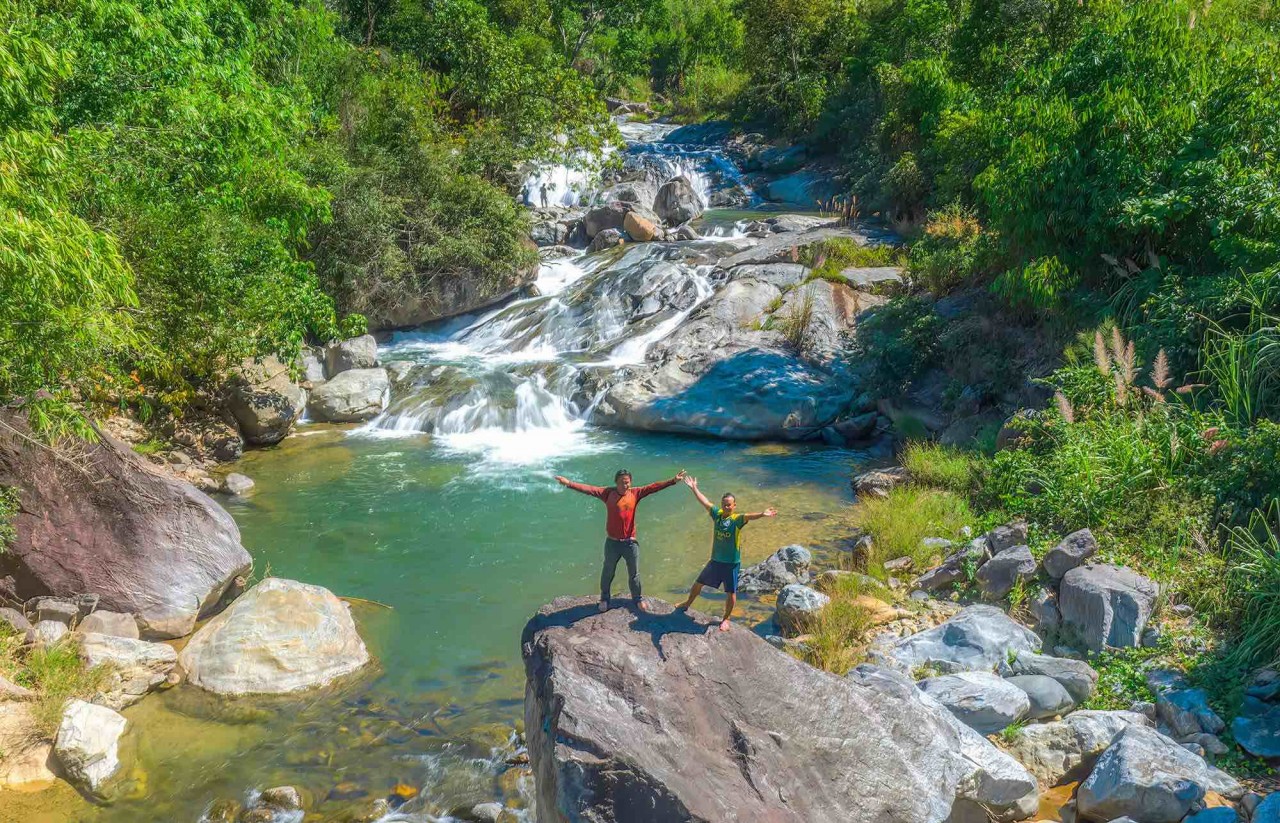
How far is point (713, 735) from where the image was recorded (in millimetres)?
5492

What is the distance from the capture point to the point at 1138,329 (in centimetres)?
1109

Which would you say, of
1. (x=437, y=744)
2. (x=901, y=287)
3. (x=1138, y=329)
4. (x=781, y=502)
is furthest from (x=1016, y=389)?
(x=437, y=744)

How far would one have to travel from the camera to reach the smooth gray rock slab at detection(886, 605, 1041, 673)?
746cm

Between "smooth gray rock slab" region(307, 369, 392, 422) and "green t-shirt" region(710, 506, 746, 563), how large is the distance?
1228cm

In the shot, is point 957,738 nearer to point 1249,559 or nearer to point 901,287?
point 1249,559

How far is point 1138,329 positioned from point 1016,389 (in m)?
2.95

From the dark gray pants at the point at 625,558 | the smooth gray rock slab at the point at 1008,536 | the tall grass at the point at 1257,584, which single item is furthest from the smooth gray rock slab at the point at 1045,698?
the dark gray pants at the point at 625,558

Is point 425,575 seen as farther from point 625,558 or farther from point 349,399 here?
point 349,399

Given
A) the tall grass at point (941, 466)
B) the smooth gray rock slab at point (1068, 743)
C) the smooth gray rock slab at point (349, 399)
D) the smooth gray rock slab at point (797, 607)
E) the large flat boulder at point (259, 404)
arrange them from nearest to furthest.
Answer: the smooth gray rock slab at point (1068, 743) → the smooth gray rock slab at point (797, 607) → the tall grass at point (941, 466) → the large flat boulder at point (259, 404) → the smooth gray rock slab at point (349, 399)

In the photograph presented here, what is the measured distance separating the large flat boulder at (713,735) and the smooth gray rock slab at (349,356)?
14126mm

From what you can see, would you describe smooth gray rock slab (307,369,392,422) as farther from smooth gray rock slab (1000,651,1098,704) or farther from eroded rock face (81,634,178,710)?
smooth gray rock slab (1000,651,1098,704)

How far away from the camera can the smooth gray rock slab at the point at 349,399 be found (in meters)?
17.4

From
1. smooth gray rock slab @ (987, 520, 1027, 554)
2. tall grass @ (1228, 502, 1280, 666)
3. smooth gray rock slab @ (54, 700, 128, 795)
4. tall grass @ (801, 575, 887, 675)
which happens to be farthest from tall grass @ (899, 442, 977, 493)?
smooth gray rock slab @ (54, 700, 128, 795)

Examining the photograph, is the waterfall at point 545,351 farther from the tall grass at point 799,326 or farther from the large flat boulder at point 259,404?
the tall grass at point 799,326
